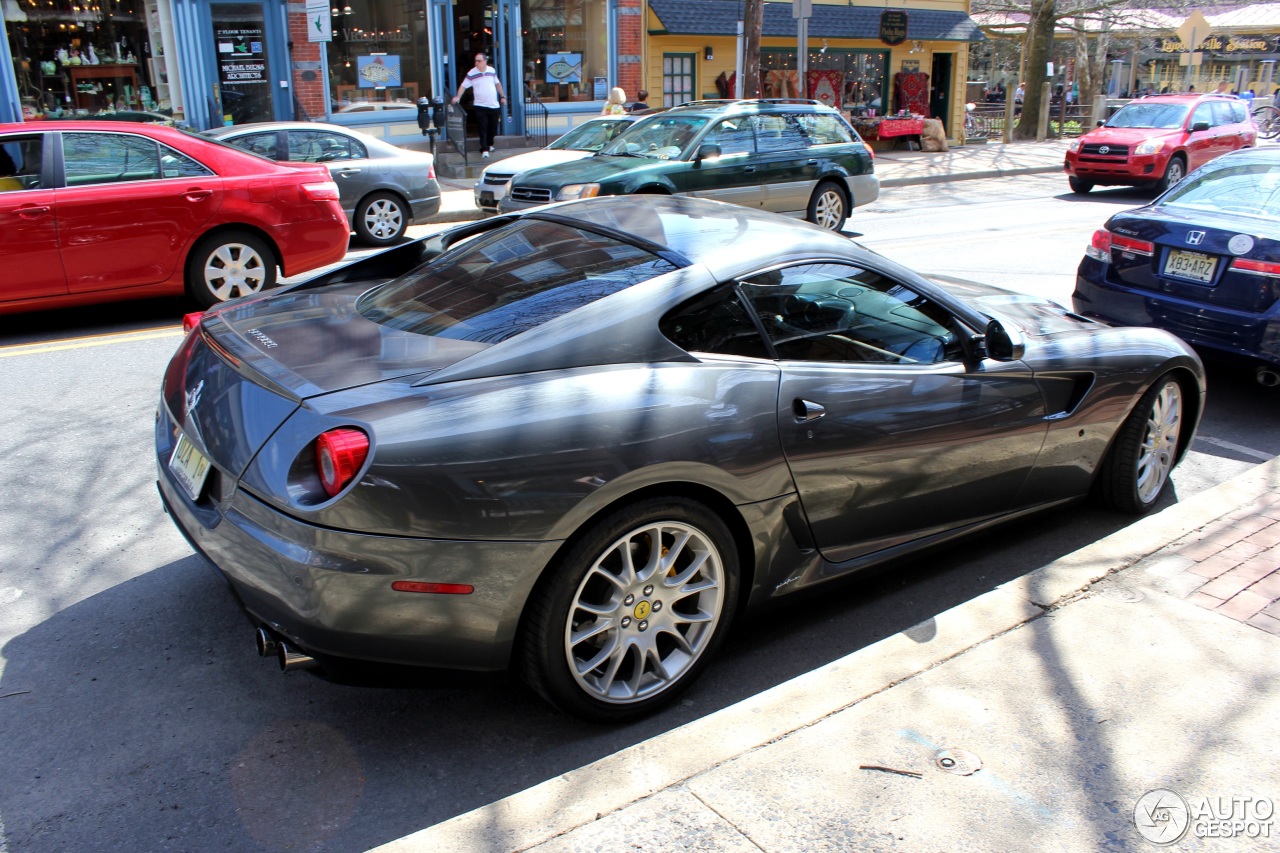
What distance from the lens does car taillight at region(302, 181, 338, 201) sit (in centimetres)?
867

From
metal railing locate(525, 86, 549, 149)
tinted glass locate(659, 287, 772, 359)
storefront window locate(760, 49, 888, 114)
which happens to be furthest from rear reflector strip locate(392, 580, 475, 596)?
storefront window locate(760, 49, 888, 114)

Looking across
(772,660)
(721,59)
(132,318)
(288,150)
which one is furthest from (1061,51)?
(772,660)

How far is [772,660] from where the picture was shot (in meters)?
3.77

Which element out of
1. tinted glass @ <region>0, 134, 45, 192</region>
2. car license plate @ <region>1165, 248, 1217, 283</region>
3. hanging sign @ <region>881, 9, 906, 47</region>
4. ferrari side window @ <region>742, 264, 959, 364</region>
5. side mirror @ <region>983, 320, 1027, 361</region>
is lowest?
car license plate @ <region>1165, 248, 1217, 283</region>

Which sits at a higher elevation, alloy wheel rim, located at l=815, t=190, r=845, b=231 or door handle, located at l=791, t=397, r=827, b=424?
door handle, located at l=791, t=397, r=827, b=424

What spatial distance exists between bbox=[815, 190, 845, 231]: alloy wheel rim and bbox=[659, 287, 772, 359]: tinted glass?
10.1 metres

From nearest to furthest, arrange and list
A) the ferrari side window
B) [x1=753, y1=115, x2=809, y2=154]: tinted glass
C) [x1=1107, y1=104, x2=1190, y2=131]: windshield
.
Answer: the ferrari side window < [x1=753, y1=115, x2=809, y2=154]: tinted glass < [x1=1107, y1=104, x2=1190, y2=131]: windshield

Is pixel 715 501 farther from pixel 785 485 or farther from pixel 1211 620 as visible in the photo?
pixel 1211 620

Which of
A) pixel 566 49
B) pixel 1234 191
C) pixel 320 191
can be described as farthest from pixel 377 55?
pixel 1234 191

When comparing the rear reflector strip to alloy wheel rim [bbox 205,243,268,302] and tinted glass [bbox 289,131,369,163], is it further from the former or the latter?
tinted glass [bbox 289,131,369,163]

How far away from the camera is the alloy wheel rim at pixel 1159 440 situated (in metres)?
4.84

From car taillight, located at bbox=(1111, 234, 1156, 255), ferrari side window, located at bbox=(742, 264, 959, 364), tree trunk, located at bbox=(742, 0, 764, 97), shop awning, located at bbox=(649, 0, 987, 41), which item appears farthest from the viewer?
shop awning, located at bbox=(649, 0, 987, 41)

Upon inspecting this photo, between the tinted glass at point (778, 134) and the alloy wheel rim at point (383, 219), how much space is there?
4.26m

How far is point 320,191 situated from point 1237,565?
7089mm
